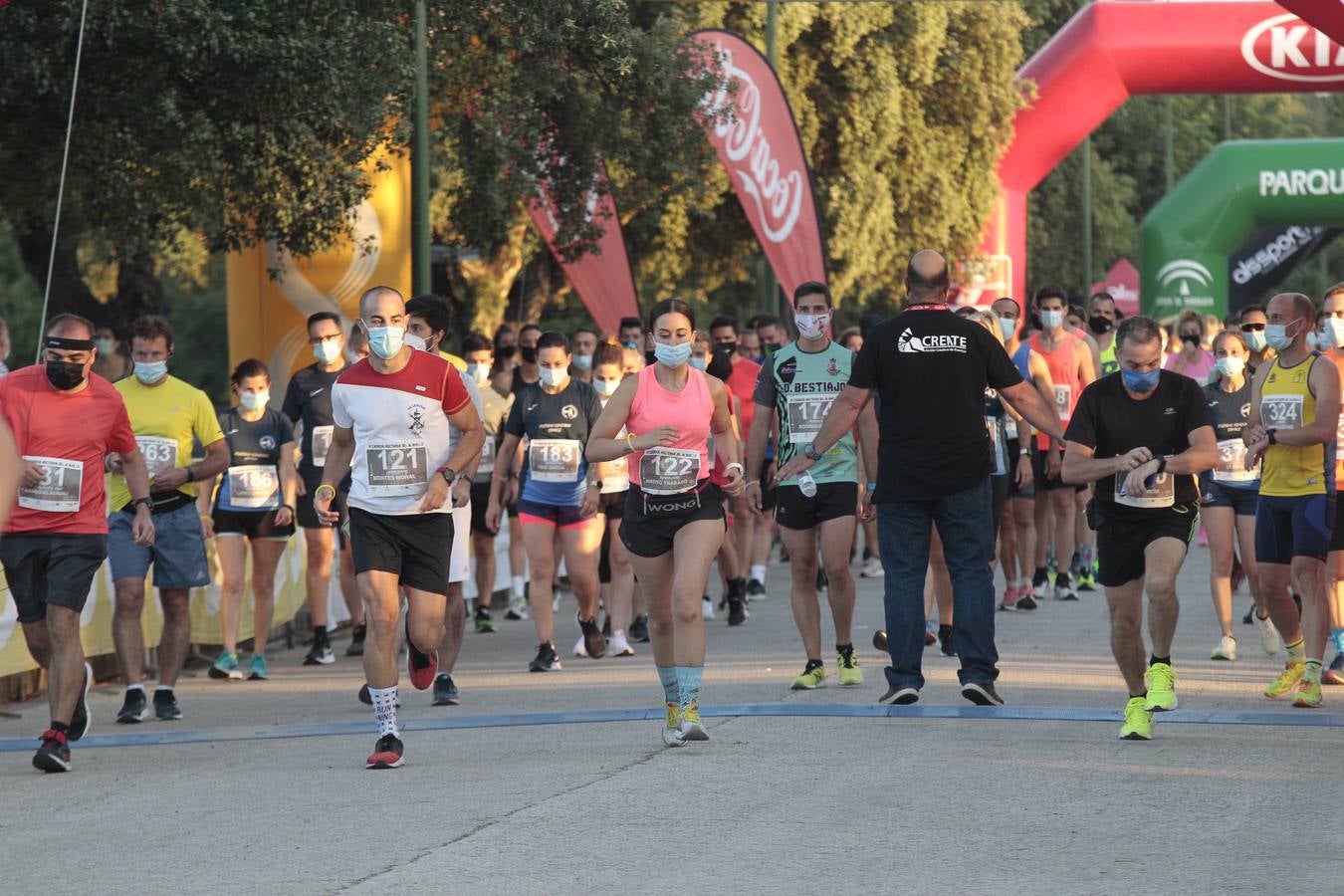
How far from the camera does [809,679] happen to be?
11.4 m

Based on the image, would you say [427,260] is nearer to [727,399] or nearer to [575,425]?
[575,425]

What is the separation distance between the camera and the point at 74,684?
9797 millimetres

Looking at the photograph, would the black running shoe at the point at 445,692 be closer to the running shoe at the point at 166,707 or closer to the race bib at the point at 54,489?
the running shoe at the point at 166,707

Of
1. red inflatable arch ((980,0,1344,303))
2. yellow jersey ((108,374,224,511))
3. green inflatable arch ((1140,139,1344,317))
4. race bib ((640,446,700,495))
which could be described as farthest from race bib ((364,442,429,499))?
green inflatable arch ((1140,139,1344,317))

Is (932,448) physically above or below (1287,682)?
above

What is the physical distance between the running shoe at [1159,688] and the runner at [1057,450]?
544 cm

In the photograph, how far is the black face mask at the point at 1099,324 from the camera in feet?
57.8

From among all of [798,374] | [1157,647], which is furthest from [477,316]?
[1157,647]

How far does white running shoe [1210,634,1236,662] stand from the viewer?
12758 mm

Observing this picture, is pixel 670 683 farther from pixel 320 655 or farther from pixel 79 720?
pixel 320 655

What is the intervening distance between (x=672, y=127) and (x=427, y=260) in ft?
11.7

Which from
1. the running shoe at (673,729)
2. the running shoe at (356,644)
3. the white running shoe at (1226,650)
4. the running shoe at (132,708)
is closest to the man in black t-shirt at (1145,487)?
the running shoe at (673,729)

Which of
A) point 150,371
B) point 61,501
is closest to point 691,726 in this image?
point 61,501

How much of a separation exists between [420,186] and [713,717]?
809 centimetres
